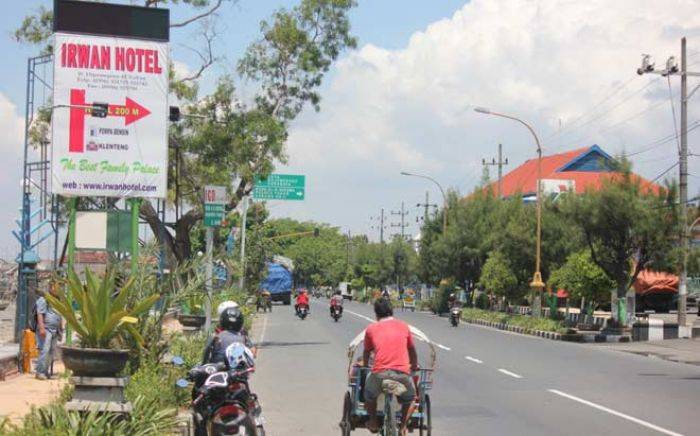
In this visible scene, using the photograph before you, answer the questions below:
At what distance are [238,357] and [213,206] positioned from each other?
8.59 m

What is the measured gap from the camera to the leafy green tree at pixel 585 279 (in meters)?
36.0

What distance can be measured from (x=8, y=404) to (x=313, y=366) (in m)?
8.81

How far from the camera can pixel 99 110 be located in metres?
14.9

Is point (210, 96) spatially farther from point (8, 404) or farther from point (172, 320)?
point (8, 404)

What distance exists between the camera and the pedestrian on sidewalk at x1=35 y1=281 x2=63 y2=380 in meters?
15.1

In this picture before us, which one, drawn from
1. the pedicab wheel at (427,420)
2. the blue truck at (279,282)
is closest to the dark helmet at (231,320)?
the pedicab wheel at (427,420)

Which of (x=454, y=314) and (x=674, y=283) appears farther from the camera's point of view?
(x=674, y=283)

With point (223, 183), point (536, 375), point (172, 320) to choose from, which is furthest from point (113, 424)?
point (172, 320)

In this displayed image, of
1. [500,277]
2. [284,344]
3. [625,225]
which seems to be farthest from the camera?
[500,277]

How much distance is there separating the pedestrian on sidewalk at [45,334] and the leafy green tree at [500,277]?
3366 centimetres

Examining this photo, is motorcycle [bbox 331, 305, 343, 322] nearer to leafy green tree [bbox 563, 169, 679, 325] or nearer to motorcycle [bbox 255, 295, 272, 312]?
motorcycle [bbox 255, 295, 272, 312]

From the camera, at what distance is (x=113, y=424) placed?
794 centimetres

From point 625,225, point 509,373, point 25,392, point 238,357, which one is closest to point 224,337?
point 238,357

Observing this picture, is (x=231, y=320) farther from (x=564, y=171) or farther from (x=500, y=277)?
(x=564, y=171)
